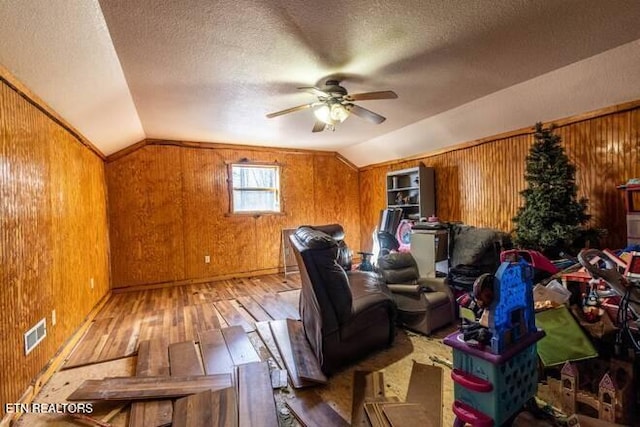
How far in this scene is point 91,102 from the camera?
2.77 metres

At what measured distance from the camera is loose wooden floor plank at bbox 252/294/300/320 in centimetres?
338

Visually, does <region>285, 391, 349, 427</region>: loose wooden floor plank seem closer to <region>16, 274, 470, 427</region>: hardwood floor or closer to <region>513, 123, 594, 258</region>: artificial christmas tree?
<region>16, 274, 470, 427</region>: hardwood floor

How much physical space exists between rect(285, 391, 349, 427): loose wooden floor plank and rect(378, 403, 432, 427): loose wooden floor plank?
0.83ft

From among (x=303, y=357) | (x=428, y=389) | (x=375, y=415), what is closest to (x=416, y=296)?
(x=428, y=389)

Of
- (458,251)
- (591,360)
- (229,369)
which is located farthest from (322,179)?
(591,360)

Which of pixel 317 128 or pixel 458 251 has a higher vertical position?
pixel 317 128

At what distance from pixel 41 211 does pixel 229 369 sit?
1956mm

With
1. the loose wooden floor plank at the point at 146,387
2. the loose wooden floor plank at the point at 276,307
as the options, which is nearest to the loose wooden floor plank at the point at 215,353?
the loose wooden floor plank at the point at 146,387

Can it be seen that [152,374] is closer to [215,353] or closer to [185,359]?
[185,359]

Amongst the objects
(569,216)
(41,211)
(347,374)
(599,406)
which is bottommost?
(347,374)

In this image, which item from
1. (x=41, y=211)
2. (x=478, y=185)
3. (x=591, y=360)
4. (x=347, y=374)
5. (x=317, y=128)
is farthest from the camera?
(x=478, y=185)

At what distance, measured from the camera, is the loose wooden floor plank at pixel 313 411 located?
1.63m

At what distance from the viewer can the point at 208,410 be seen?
1.72 m

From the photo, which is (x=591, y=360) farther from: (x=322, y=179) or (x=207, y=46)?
(x=322, y=179)
